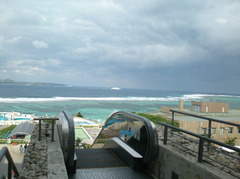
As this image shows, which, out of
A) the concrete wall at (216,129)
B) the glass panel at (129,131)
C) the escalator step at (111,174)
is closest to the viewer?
the escalator step at (111,174)

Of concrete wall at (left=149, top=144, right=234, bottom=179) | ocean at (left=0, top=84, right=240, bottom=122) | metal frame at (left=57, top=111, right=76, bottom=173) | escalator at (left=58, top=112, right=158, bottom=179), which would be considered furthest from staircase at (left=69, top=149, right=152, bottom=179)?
ocean at (left=0, top=84, right=240, bottom=122)

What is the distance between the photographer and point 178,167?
4199 millimetres

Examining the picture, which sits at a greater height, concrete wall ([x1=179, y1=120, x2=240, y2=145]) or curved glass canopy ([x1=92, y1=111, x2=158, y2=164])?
curved glass canopy ([x1=92, y1=111, x2=158, y2=164])

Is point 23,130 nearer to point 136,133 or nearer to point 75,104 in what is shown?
point 136,133

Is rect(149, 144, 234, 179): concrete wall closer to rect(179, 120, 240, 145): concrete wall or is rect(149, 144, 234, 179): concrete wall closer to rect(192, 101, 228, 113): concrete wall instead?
rect(179, 120, 240, 145): concrete wall

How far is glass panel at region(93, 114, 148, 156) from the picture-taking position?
5238 millimetres

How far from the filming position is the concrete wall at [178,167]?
136 inches

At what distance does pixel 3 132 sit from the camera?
28547mm

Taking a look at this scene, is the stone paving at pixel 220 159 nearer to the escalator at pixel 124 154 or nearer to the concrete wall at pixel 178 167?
the concrete wall at pixel 178 167

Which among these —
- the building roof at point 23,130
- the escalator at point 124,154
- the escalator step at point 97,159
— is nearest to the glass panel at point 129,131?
the escalator at point 124,154

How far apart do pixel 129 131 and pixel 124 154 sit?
607 mm

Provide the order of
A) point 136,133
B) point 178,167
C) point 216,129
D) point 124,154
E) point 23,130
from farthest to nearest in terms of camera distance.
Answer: point 216,129 → point 23,130 → point 124,154 → point 136,133 → point 178,167

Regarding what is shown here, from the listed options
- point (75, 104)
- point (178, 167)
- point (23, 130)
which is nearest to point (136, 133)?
point (178, 167)

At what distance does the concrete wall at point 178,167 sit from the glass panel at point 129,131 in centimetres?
43
